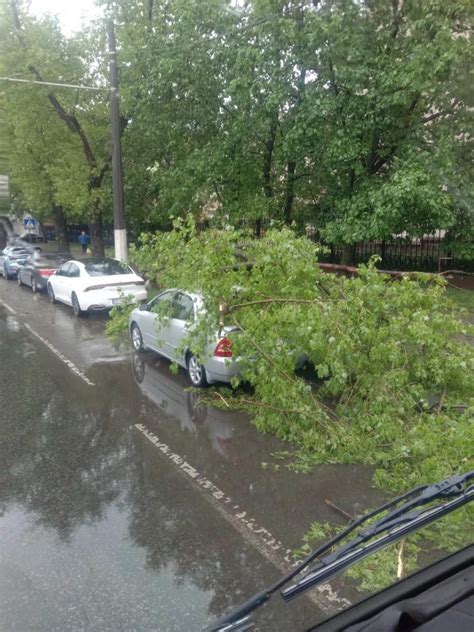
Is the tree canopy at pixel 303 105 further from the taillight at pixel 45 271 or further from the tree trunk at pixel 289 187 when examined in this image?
the taillight at pixel 45 271

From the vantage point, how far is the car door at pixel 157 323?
903 cm

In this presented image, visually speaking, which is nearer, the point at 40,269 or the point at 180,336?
the point at 180,336

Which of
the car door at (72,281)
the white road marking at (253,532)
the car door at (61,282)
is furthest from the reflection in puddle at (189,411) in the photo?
the car door at (61,282)

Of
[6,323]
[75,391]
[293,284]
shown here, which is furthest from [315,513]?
[6,323]

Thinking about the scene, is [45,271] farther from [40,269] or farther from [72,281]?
[72,281]

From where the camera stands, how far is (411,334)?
21.2ft

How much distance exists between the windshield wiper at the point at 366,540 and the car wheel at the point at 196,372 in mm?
6110

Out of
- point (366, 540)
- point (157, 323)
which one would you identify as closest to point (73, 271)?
point (157, 323)

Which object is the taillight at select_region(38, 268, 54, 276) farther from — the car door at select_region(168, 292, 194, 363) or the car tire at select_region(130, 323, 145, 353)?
the car door at select_region(168, 292, 194, 363)

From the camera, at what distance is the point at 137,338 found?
1095 centimetres

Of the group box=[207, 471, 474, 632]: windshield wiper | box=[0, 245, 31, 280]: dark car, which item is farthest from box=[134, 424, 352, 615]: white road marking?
box=[0, 245, 31, 280]: dark car

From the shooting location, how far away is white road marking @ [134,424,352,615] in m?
3.76

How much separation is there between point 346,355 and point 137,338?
18.2ft

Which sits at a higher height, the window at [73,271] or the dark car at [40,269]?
the window at [73,271]
